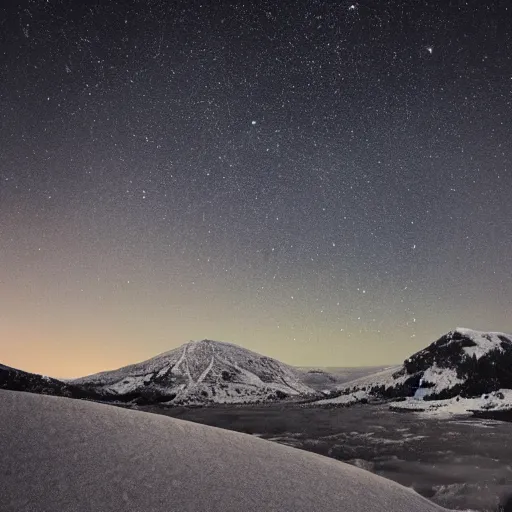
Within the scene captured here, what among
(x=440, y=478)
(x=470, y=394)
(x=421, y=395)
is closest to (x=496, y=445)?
(x=440, y=478)

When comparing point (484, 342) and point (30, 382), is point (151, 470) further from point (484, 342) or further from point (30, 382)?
point (30, 382)

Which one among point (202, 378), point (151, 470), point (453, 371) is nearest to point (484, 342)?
point (453, 371)

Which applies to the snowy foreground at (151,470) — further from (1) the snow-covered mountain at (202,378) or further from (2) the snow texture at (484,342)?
(1) the snow-covered mountain at (202,378)

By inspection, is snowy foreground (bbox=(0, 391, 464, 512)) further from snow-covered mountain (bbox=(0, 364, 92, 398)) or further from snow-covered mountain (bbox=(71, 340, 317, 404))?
snow-covered mountain (bbox=(71, 340, 317, 404))

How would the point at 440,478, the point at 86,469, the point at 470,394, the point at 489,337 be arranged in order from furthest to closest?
the point at 489,337, the point at 470,394, the point at 440,478, the point at 86,469

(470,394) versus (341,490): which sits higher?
(341,490)

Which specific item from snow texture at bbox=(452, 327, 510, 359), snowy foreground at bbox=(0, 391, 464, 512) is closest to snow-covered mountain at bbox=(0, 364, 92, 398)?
snow texture at bbox=(452, 327, 510, 359)

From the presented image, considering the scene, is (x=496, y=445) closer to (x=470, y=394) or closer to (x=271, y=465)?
(x=271, y=465)
